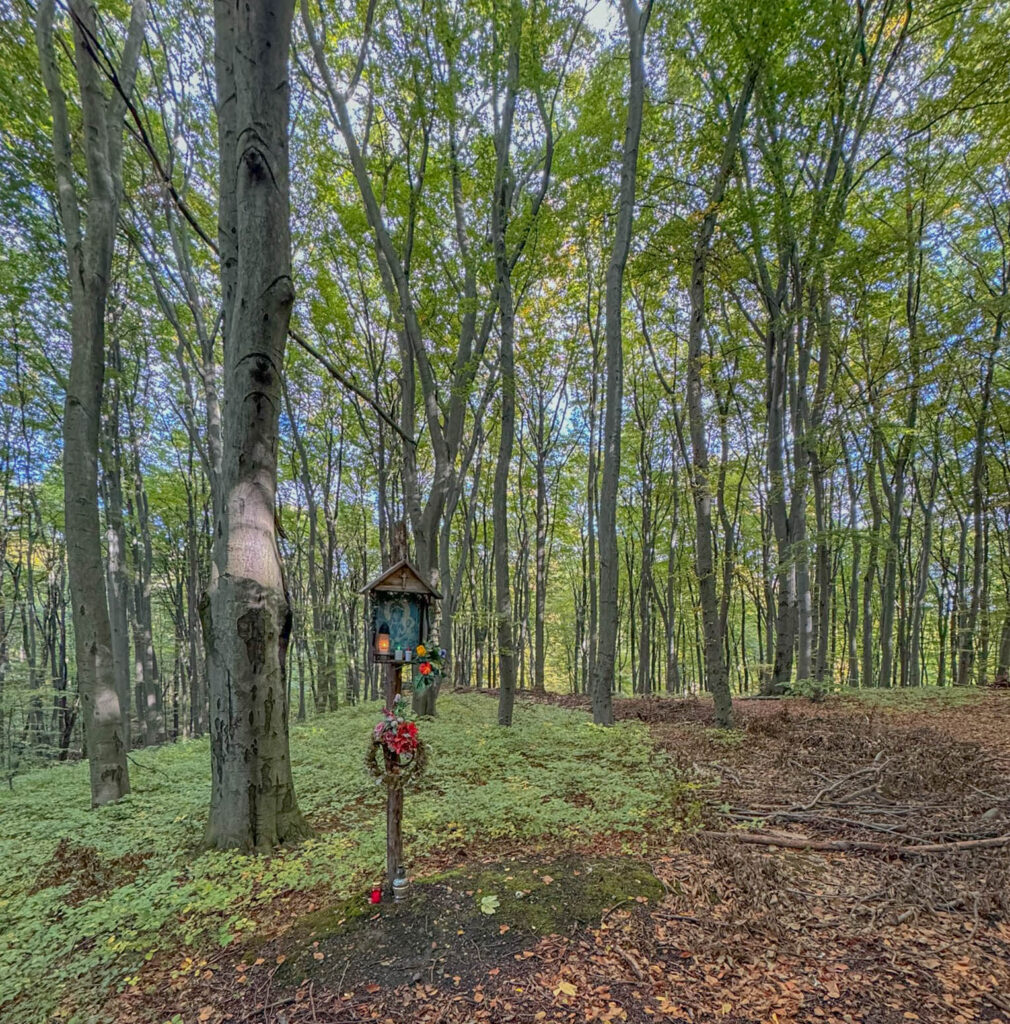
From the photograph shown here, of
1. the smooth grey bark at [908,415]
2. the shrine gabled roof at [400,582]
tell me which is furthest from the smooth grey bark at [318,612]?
the smooth grey bark at [908,415]

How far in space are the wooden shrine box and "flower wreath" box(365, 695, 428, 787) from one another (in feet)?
1.10

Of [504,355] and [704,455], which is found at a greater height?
[504,355]

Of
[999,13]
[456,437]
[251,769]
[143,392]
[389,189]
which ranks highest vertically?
[999,13]

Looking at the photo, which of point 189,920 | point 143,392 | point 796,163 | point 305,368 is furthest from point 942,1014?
point 143,392

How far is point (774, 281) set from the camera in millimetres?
10312

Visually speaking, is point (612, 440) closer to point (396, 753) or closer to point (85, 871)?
point (396, 753)

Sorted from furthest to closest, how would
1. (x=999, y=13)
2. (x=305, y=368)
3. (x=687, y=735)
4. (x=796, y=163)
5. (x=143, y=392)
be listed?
(x=305, y=368)
(x=143, y=392)
(x=796, y=163)
(x=999, y=13)
(x=687, y=735)

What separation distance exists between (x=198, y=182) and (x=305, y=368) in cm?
512

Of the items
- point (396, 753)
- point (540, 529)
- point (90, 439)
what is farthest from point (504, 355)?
point (540, 529)

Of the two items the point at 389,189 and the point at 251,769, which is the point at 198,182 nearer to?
the point at 389,189

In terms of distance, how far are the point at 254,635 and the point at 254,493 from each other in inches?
42.9

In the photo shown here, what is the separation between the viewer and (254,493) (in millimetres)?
3729

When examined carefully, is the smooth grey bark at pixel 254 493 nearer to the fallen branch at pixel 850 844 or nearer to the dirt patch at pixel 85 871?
the dirt patch at pixel 85 871

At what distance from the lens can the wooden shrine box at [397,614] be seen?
311 cm
